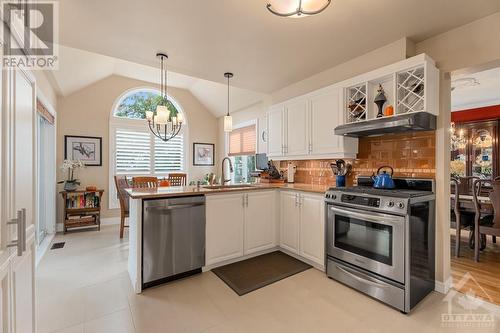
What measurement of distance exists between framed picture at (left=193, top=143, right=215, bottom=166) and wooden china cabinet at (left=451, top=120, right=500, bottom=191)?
245 inches

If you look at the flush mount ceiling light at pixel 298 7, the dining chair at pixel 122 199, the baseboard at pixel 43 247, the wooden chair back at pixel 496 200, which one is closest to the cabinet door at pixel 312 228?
the flush mount ceiling light at pixel 298 7

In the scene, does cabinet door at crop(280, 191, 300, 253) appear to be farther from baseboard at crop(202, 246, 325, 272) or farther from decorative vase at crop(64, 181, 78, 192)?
decorative vase at crop(64, 181, 78, 192)

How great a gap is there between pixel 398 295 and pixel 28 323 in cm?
271

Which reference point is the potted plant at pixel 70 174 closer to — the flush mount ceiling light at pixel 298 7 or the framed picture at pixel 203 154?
the framed picture at pixel 203 154

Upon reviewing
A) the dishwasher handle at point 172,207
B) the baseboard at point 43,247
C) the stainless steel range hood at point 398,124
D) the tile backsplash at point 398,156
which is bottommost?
the baseboard at point 43,247

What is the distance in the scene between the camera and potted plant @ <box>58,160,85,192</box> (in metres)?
4.46

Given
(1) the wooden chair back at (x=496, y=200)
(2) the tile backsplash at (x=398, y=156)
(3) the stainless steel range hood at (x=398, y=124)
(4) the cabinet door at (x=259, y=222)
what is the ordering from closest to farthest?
(3) the stainless steel range hood at (x=398, y=124) → (2) the tile backsplash at (x=398, y=156) → (1) the wooden chair back at (x=496, y=200) → (4) the cabinet door at (x=259, y=222)

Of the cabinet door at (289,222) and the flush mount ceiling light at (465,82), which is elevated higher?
the flush mount ceiling light at (465,82)

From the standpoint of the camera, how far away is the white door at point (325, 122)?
2993 mm

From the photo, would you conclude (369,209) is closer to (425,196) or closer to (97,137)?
(425,196)

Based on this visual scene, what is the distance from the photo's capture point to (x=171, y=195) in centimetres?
251

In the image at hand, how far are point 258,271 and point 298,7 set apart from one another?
2690 mm

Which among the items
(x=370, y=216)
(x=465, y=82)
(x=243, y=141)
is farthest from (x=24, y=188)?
(x=465, y=82)

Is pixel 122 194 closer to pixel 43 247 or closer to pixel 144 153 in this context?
pixel 43 247
